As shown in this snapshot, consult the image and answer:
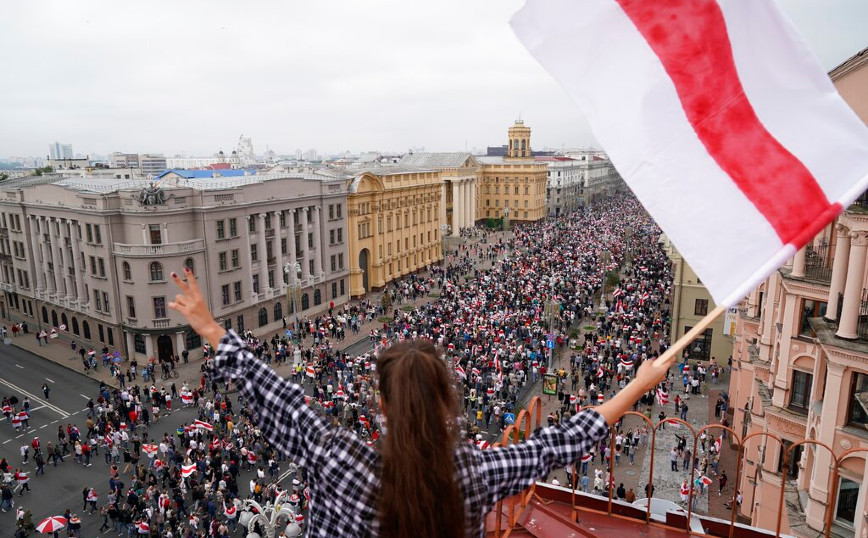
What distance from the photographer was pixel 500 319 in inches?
1534

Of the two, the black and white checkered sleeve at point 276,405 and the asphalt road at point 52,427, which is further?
the asphalt road at point 52,427

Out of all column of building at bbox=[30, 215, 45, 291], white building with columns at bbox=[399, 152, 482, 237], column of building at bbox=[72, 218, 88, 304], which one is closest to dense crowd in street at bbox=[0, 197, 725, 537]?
column of building at bbox=[72, 218, 88, 304]

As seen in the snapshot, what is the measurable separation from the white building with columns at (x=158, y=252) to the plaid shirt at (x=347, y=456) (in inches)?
1430

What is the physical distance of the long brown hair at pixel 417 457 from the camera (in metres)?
2.30

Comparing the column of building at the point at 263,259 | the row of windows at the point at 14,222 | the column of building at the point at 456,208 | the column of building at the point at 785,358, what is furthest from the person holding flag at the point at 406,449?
the column of building at the point at 456,208

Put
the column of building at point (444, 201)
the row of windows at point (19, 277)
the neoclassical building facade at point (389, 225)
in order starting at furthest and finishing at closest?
the column of building at point (444, 201), the neoclassical building facade at point (389, 225), the row of windows at point (19, 277)

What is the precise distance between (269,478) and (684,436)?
17.9 m

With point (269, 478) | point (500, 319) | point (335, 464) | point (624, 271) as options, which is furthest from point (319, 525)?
point (624, 271)

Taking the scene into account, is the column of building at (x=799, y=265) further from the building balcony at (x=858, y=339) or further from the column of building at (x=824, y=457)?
the column of building at (x=824, y=457)

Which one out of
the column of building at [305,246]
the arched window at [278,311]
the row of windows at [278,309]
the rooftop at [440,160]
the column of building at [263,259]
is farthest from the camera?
the rooftop at [440,160]

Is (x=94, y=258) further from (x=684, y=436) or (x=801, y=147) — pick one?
(x=801, y=147)

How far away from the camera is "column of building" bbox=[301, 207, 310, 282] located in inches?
1806

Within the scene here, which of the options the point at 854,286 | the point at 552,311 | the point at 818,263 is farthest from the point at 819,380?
the point at 552,311

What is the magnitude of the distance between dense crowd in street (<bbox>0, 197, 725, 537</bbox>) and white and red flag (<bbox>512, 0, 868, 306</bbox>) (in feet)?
10.5
